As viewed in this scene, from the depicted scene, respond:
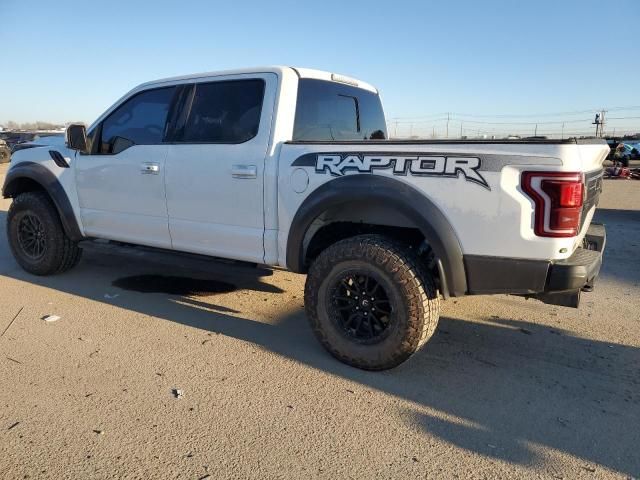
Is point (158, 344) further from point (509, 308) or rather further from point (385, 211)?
point (509, 308)

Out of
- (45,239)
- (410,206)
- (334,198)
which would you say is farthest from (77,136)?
(410,206)

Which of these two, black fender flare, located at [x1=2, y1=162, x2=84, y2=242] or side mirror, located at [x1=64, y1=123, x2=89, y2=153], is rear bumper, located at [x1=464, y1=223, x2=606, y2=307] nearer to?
side mirror, located at [x1=64, y1=123, x2=89, y2=153]

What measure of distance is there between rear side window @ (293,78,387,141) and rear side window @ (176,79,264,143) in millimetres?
343

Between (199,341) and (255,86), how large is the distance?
200 cm

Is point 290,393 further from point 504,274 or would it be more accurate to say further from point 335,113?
point 335,113

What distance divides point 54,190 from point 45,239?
0.57m

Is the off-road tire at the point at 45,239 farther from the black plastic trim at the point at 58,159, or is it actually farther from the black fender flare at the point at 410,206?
the black fender flare at the point at 410,206

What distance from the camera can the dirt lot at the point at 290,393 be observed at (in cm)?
245

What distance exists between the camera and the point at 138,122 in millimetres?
4648

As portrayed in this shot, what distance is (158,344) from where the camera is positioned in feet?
12.3

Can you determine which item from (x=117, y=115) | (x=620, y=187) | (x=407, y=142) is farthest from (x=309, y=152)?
(x=620, y=187)

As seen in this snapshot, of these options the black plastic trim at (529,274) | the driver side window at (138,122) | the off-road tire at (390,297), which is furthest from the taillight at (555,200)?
the driver side window at (138,122)

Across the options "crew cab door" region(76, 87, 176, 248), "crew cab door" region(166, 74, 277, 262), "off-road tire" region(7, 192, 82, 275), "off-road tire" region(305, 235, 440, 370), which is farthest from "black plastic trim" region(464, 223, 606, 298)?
"off-road tire" region(7, 192, 82, 275)

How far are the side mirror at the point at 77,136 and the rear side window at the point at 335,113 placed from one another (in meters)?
2.20
